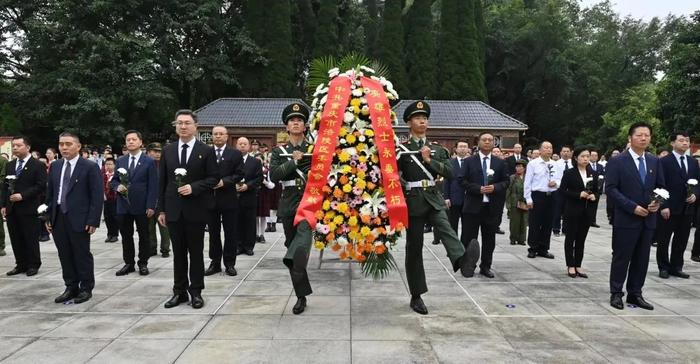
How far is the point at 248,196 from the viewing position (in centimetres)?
807

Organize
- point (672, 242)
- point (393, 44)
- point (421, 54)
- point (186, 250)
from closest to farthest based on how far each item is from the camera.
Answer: point (186, 250) → point (672, 242) → point (393, 44) → point (421, 54)

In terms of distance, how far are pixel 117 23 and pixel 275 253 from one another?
24348mm

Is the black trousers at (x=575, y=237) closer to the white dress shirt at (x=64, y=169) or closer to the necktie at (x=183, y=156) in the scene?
the necktie at (x=183, y=156)

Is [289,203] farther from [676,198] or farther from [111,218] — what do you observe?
[111,218]

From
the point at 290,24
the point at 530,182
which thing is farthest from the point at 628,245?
the point at 290,24

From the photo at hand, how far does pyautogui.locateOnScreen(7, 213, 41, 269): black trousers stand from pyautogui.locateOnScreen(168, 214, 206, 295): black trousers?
115 inches

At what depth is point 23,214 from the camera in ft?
22.4

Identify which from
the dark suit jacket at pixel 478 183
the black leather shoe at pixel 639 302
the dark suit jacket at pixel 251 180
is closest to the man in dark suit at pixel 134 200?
the dark suit jacket at pixel 251 180

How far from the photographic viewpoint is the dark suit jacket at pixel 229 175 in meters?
6.92

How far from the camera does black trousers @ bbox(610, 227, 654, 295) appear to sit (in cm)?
525

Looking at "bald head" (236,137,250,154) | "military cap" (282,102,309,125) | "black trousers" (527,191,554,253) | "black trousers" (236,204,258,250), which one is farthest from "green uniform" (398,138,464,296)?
"bald head" (236,137,250,154)

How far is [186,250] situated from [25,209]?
3215 mm

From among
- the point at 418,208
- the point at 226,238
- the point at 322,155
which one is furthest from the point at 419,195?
the point at 226,238

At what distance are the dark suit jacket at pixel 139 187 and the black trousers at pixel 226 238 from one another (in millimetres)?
851
